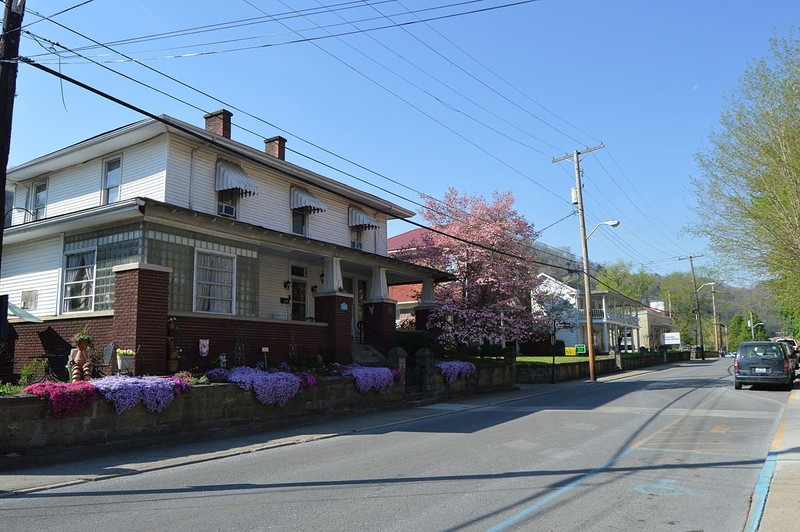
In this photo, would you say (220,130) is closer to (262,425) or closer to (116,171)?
(116,171)

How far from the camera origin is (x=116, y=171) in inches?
739

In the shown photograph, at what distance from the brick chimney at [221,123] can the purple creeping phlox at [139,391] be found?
11.6 meters

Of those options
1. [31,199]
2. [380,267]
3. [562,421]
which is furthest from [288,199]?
[562,421]

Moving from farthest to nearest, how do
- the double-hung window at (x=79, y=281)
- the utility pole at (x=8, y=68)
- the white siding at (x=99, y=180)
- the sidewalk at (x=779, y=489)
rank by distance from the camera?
the white siding at (x=99, y=180), the double-hung window at (x=79, y=281), the utility pole at (x=8, y=68), the sidewalk at (x=779, y=489)

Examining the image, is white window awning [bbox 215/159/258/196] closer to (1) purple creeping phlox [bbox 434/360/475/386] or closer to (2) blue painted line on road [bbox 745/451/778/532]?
(1) purple creeping phlox [bbox 434/360/475/386]

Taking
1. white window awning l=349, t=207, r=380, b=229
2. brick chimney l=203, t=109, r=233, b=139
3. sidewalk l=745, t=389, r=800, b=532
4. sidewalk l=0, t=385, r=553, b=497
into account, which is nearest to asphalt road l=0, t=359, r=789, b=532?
sidewalk l=745, t=389, r=800, b=532

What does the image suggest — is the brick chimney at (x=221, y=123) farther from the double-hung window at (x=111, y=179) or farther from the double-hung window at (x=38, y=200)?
the double-hung window at (x=38, y=200)

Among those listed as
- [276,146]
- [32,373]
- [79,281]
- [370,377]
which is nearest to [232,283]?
[79,281]

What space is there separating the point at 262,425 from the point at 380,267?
32.4 feet

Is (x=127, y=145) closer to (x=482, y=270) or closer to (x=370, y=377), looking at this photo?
(x=370, y=377)

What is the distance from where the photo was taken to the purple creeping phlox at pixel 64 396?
31.2 feet

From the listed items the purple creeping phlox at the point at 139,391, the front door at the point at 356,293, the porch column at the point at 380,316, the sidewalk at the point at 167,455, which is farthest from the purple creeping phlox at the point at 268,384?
the front door at the point at 356,293

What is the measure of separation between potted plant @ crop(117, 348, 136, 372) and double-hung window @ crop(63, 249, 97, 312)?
4402 millimetres

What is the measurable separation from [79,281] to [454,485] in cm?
1362
